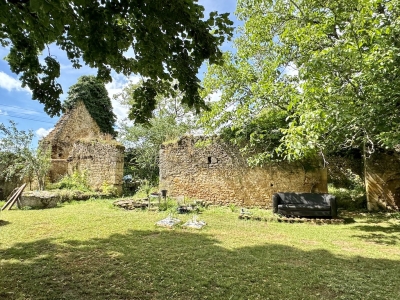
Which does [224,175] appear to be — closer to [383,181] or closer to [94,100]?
[383,181]

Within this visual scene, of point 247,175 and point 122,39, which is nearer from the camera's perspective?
point 122,39

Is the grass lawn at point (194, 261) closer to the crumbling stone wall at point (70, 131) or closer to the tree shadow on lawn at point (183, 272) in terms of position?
the tree shadow on lawn at point (183, 272)

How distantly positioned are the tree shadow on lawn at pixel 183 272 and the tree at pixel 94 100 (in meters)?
17.6

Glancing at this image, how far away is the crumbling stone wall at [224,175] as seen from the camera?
10.2 meters

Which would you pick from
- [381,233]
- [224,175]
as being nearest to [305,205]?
[381,233]

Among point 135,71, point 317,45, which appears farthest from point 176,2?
point 317,45

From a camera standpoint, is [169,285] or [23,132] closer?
[169,285]

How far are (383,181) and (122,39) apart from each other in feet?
33.8

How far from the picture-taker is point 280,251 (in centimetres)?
465

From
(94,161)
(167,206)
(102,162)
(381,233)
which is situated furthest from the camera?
(94,161)

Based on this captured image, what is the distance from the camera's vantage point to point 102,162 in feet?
44.4

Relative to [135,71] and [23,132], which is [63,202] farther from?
[135,71]

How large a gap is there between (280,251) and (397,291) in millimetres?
1824

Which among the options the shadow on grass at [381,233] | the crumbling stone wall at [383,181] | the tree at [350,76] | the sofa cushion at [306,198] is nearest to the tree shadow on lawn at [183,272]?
the shadow on grass at [381,233]
